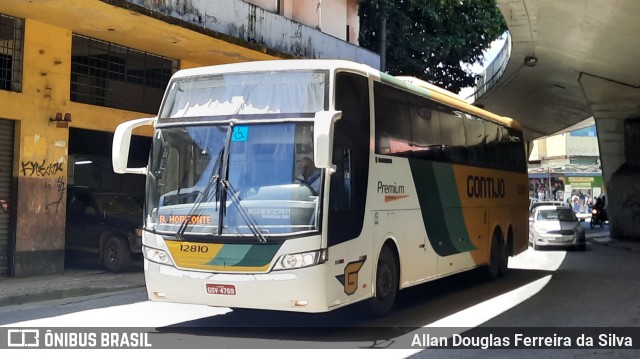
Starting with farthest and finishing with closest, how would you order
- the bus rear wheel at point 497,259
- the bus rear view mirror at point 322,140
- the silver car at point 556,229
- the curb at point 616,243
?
the curb at point 616,243, the silver car at point 556,229, the bus rear wheel at point 497,259, the bus rear view mirror at point 322,140

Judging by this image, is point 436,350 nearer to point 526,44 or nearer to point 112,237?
point 112,237

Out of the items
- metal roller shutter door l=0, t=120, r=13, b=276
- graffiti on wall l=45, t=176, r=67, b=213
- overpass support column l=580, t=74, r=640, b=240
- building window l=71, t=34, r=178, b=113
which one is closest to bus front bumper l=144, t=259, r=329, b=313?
metal roller shutter door l=0, t=120, r=13, b=276

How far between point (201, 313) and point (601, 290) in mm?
7497

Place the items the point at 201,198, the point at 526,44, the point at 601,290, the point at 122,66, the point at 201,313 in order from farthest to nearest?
the point at 526,44
the point at 122,66
the point at 601,290
the point at 201,313
the point at 201,198

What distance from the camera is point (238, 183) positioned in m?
7.67

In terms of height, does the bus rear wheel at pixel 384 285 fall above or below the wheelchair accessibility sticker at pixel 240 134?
below

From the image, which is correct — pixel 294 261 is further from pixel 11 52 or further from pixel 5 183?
pixel 11 52

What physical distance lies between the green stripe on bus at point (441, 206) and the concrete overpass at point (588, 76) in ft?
19.6

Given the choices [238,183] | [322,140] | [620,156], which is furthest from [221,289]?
[620,156]

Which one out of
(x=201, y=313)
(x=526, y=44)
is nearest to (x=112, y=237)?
(x=201, y=313)

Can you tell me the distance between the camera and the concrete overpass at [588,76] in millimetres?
15891

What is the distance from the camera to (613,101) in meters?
25.7

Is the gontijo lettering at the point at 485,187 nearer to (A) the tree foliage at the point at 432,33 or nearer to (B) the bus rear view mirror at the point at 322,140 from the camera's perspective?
(B) the bus rear view mirror at the point at 322,140

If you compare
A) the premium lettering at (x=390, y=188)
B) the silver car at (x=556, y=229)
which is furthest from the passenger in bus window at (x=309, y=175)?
the silver car at (x=556, y=229)
